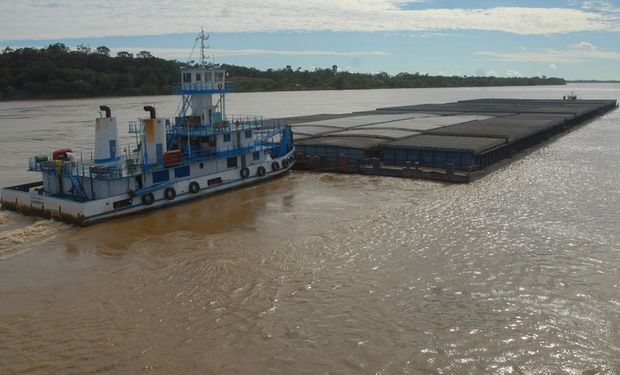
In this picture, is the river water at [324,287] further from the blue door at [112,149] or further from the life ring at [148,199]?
the blue door at [112,149]

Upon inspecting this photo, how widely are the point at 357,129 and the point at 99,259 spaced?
26546 mm

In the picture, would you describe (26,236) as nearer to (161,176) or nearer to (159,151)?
(161,176)

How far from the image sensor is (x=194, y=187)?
2473 cm

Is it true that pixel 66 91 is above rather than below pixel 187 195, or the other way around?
above

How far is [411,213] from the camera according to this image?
22172 mm

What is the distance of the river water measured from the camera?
11203 millimetres

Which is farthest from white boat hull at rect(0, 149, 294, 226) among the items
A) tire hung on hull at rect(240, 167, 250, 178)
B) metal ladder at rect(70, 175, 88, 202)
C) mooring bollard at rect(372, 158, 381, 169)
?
mooring bollard at rect(372, 158, 381, 169)

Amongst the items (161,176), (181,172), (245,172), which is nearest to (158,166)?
(161,176)

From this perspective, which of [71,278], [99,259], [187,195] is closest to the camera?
[71,278]

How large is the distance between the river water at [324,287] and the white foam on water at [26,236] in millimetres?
70

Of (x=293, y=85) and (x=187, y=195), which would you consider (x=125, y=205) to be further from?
(x=293, y=85)

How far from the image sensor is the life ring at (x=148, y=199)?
890 inches

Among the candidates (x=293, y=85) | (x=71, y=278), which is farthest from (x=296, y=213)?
(x=293, y=85)

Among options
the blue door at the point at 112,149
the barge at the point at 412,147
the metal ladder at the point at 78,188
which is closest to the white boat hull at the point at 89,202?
the metal ladder at the point at 78,188
